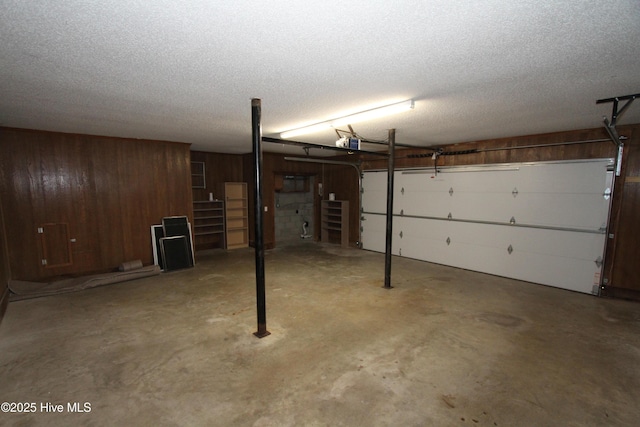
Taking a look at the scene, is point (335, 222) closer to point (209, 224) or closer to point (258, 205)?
point (209, 224)

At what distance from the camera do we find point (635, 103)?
313cm

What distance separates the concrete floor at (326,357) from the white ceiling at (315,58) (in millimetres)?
2590

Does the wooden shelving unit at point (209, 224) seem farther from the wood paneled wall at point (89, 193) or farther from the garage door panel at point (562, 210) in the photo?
the garage door panel at point (562, 210)

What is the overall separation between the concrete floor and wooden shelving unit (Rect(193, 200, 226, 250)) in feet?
9.46

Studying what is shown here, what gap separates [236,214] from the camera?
26.5 ft

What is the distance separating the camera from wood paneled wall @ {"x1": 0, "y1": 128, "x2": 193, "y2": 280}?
4.57 meters

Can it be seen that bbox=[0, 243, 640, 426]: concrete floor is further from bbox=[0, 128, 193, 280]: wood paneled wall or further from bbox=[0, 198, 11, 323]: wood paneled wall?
bbox=[0, 128, 193, 280]: wood paneled wall

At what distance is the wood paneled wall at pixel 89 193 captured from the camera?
4.57 meters

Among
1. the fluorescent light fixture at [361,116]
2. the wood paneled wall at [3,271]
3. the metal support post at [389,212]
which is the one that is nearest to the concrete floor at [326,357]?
the wood paneled wall at [3,271]

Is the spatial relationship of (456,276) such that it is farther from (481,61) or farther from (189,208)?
(189,208)

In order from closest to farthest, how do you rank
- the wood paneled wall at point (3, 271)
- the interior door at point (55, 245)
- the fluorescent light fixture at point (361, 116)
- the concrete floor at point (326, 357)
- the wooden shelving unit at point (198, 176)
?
the concrete floor at point (326, 357)
the fluorescent light fixture at point (361, 116)
the wood paneled wall at point (3, 271)
the interior door at point (55, 245)
the wooden shelving unit at point (198, 176)

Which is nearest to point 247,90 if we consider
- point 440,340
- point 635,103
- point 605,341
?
point 440,340

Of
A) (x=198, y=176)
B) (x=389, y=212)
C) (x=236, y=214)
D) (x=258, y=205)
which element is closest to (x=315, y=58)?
(x=258, y=205)

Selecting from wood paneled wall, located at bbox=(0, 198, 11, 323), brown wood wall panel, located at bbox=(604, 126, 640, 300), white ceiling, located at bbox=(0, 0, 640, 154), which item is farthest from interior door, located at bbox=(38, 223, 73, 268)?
brown wood wall panel, located at bbox=(604, 126, 640, 300)
